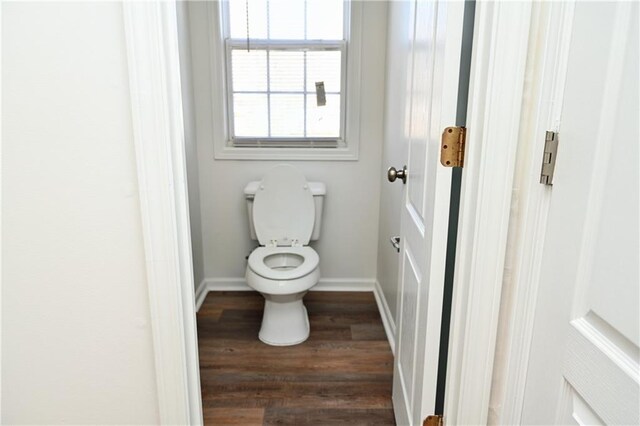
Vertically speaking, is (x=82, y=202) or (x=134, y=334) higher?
(x=82, y=202)

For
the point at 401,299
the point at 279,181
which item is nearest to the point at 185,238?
the point at 401,299

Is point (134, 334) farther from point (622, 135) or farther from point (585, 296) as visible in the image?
point (622, 135)

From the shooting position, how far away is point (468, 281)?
102cm

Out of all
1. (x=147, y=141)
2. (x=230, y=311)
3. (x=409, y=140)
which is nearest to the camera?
(x=147, y=141)

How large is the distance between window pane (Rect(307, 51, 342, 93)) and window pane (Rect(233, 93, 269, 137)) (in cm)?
30

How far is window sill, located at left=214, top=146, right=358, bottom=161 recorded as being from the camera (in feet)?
8.82

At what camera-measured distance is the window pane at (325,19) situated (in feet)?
8.42

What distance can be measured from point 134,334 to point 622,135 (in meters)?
1.02

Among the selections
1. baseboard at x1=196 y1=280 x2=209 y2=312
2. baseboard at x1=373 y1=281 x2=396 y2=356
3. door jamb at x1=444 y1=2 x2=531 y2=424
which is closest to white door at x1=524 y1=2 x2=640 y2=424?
door jamb at x1=444 y1=2 x2=531 y2=424

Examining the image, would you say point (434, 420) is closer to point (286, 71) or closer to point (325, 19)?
point (286, 71)

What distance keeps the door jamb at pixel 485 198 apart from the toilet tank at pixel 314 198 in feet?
5.24

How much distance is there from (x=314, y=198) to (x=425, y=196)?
1.46 meters

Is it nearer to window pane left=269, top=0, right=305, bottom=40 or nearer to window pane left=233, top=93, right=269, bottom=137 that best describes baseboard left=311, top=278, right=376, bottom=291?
window pane left=233, top=93, right=269, bottom=137

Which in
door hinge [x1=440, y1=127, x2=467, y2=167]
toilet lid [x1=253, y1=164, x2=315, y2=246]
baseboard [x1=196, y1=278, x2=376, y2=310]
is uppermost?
door hinge [x1=440, y1=127, x2=467, y2=167]
